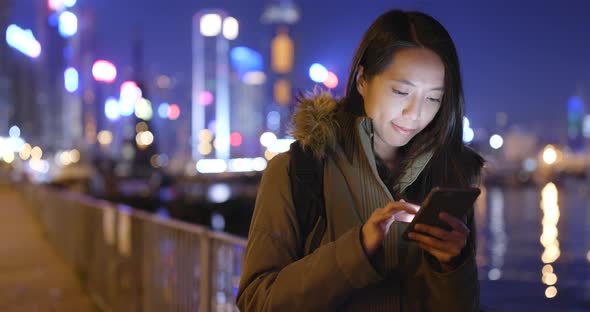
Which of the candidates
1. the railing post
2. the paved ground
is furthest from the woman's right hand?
the paved ground

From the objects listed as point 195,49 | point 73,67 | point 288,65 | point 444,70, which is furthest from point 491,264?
point 195,49

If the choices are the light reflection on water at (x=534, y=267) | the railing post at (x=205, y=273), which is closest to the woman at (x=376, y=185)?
the railing post at (x=205, y=273)

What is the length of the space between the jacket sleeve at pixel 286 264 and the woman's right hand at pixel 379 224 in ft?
0.07

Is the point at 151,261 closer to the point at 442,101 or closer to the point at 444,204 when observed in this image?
the point at 442,101

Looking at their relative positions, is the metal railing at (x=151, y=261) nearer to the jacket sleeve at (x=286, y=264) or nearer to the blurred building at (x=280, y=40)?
the jacket sleeve at (x=286, y=264)

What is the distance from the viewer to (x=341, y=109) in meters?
1.65

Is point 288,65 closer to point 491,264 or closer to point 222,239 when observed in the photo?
point 491,264

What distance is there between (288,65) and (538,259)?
10407cm

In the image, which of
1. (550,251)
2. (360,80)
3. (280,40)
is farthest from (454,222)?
(280,40)

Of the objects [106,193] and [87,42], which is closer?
[106,193]

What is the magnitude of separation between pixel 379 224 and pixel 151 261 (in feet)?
14.9

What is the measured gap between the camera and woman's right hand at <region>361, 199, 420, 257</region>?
51.1 inches

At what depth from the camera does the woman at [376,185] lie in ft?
4.55

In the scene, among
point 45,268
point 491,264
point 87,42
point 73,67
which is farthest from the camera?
point 87,42
